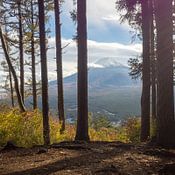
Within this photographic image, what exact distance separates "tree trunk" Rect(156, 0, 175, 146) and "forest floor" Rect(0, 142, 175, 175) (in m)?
0.95

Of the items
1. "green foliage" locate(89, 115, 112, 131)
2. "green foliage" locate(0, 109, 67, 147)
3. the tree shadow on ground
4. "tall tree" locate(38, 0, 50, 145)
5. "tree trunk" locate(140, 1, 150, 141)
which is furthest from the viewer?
"green foliage" locate(89, 115, 112, 131)

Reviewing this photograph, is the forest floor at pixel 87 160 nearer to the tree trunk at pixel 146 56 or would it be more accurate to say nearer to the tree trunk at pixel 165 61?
the tree trunk at pixel 165 61

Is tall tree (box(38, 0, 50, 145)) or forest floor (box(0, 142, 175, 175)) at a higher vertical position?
tall tree (box(38, 0, 50, 145))

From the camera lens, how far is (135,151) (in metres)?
12.7

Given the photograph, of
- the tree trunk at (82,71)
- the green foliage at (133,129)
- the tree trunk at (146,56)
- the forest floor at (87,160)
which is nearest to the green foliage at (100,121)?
the green foliage at (133,129)

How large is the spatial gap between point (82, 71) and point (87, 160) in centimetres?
557

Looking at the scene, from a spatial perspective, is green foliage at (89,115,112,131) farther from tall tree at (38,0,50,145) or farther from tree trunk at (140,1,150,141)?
tall tree at (38,0,50,145)

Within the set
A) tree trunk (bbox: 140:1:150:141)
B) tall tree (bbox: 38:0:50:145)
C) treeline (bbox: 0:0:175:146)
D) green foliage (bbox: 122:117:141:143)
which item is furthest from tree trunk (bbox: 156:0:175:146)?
green foliage (bbox: 122:117:141:143)

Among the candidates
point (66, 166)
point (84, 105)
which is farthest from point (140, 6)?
point (66, 166)

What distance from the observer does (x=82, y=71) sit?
16219 mm

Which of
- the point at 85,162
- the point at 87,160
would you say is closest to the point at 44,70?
the point at 87,160

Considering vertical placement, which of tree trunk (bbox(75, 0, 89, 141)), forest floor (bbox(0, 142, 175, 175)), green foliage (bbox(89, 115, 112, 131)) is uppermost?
tree trunk (bbox(75, 0, 89, 141))

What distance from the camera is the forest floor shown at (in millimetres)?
9867

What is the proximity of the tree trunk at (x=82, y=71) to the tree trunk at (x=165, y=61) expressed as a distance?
11.7 feet
